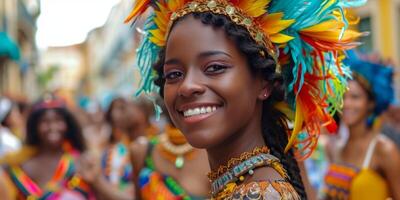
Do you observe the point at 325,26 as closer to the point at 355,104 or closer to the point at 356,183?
the point at 356,183

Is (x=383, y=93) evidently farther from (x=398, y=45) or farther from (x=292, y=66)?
(x=398, y=45)

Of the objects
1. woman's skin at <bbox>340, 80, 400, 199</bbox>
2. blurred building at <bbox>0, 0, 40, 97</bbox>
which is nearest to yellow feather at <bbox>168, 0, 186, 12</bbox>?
woman's skin at <bbox>340, 80, 400, 199</bbox>

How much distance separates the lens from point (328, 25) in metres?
2.20

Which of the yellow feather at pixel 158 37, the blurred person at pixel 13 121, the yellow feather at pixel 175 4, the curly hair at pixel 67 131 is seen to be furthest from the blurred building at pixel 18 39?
the yellow feather at pixel 175 4

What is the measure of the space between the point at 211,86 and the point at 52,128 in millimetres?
3937

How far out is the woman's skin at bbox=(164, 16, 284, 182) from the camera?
2.00 m

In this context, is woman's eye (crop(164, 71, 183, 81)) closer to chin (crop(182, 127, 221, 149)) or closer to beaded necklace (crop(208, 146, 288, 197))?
chin (crop(182, 127, 221, 149))

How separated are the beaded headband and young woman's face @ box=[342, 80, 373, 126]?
215 cm

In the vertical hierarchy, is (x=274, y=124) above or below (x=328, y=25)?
below

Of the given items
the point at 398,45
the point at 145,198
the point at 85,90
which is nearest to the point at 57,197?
the point at 145,198

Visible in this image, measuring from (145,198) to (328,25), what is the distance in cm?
217

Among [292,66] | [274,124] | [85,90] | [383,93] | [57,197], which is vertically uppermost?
[292,66]

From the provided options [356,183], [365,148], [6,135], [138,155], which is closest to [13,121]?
[6,135]

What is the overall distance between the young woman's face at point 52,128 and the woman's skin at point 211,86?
3.78 m
